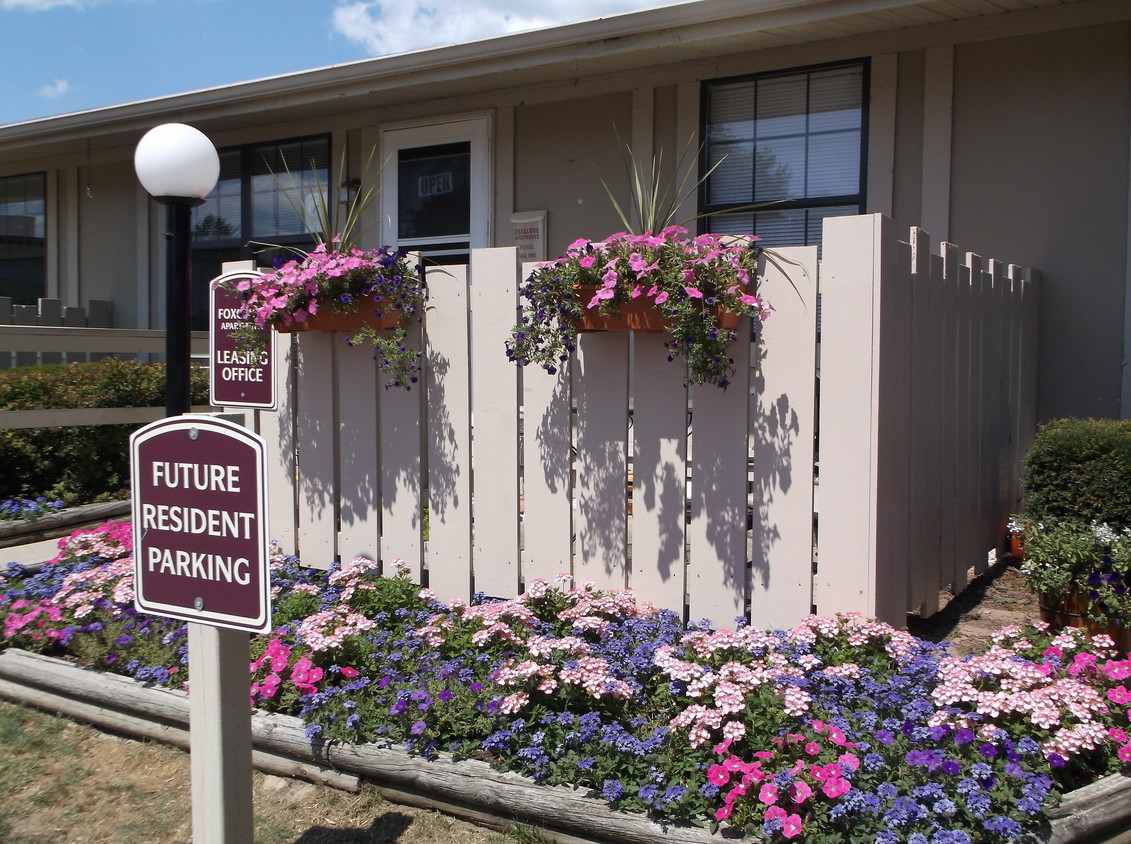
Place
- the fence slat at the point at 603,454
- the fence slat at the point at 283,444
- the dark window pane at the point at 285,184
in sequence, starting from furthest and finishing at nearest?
the dark window pane at the point at 285,184 → the fence slat at the point at 283,444 → the fence slat at the point at 603,454

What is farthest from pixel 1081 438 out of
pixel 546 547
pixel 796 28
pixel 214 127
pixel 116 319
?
pixel 116 319

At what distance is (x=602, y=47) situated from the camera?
5.84 metres

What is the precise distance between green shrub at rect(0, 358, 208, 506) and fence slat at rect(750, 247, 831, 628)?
496 centimetres

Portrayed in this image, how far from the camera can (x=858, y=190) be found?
5.82 m

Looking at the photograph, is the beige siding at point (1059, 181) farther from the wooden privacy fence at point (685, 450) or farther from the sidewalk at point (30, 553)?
the sidewalk at point (30, 553)

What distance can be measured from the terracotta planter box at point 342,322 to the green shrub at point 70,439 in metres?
3.18

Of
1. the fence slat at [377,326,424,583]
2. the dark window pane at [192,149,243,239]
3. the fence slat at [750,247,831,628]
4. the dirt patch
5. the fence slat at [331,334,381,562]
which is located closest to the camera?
the fence slat at [750,247,831,628]

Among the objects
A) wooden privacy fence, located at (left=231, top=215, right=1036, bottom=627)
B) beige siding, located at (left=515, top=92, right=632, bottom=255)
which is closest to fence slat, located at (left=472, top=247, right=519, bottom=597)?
wooden privacy fence, located at (left=231, top=215, right=1036, bottom=627)

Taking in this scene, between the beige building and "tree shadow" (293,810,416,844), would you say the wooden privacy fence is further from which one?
"tree shadow" (293,810,416,844)

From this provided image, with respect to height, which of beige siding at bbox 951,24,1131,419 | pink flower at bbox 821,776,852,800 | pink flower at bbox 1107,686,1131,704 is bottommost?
pink flower at bbox 821,776,852,800

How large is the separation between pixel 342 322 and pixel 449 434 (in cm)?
67

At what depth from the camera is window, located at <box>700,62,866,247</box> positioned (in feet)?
19.2

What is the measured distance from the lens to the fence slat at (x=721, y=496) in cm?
335

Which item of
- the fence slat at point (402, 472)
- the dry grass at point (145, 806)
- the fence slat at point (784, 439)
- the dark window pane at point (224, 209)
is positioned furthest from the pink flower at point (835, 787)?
the dark window pane at point (224, 209)
